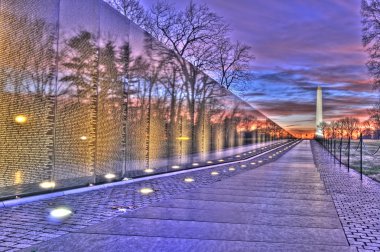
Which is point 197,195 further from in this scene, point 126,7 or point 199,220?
point 126,7

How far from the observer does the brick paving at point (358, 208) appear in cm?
530

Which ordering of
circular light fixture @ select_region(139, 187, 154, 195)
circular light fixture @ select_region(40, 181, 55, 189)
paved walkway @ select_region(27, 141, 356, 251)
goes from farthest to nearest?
circular light fixture @ select_region(139, 187, 154, 195) < circular light fixture @ select_region(40, 181, 55, 189) < paved walkway @ select_region(27, 141, 356, 251)

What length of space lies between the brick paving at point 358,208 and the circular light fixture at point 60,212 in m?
3.96

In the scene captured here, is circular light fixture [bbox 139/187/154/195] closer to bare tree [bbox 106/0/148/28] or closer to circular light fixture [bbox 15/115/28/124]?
circular light fixture [bbox 15/115/28/124]

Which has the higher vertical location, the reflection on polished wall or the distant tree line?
the distant tree line

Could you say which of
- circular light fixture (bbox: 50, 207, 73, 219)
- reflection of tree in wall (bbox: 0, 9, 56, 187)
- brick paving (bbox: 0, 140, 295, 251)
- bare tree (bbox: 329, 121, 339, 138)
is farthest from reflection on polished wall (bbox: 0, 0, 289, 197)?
bare tree (bbox: 329, 121, 339, 138)

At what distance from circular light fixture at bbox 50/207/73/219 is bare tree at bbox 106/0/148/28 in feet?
74.5

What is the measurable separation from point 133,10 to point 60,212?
24222 millimetres

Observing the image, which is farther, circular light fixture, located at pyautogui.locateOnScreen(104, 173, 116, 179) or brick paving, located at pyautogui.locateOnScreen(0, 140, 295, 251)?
circular light fixture, located at pyautogui.locateOnScreen(104, 173, 116, 179)

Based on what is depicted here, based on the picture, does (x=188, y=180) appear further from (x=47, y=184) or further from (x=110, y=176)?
(x=47, y=184)

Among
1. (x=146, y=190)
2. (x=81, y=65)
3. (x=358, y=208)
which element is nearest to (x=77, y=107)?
(x=81, y=65)

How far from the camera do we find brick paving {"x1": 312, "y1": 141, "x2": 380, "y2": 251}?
530 cm

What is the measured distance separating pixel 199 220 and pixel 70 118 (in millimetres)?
3833

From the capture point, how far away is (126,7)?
1103 inches
